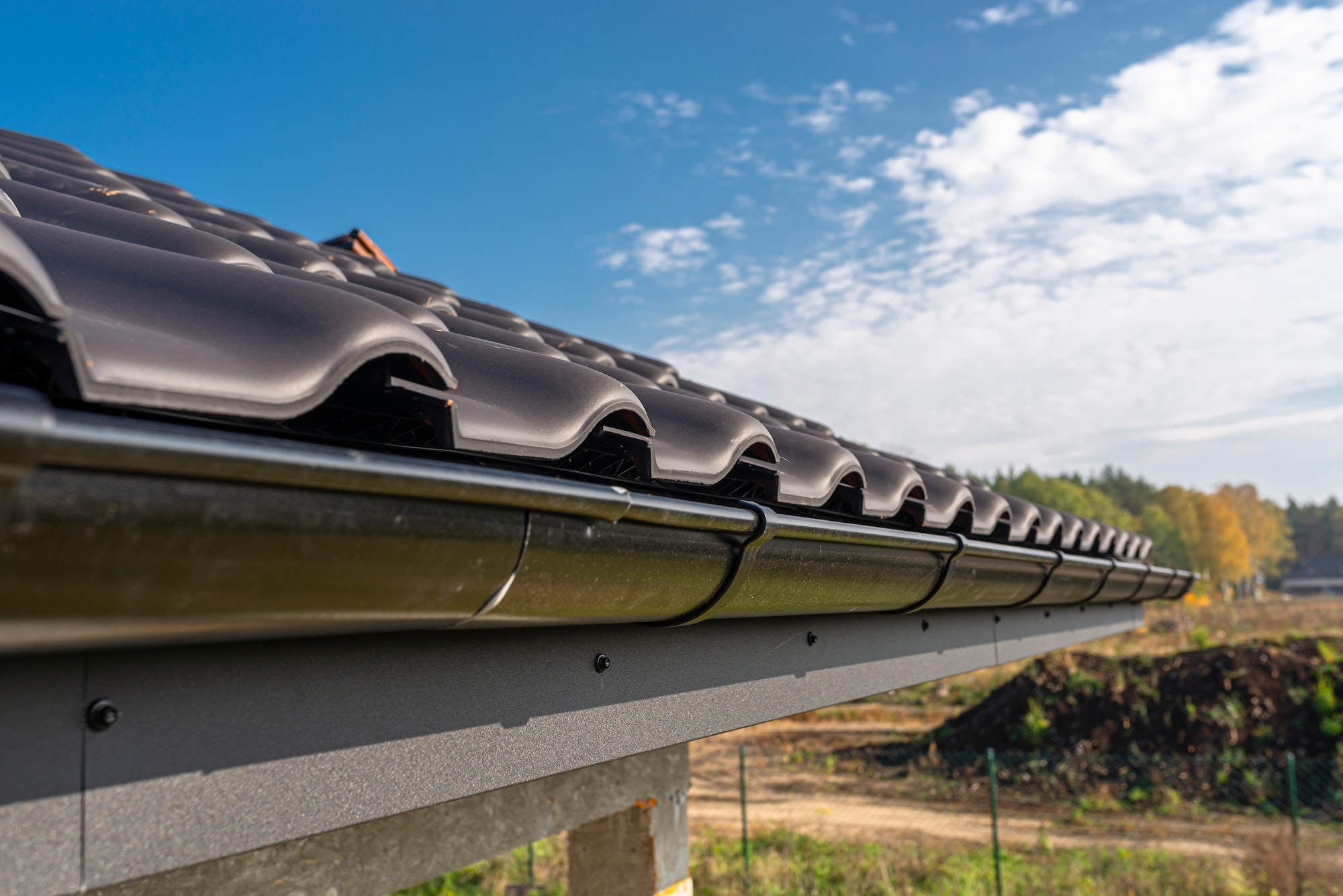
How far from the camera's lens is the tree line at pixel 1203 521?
6481cm

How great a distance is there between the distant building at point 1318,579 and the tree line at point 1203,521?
2.64 m

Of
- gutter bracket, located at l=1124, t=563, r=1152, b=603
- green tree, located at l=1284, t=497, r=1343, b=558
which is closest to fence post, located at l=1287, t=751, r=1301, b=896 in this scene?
gutter bracket, located at l=1124, t=563, r=1152, b=603

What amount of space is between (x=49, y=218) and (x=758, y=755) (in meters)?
18.4

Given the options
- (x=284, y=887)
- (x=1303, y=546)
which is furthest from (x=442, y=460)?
(x=1303, y=546)

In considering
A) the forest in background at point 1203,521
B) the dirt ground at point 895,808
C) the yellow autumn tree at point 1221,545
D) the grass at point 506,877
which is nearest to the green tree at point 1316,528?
the forest in background at point 1203,521

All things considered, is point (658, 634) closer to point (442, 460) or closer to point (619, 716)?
point (619, 716)

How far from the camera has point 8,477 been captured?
67cm

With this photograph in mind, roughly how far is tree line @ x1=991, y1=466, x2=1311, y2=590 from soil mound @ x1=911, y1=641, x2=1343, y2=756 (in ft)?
131

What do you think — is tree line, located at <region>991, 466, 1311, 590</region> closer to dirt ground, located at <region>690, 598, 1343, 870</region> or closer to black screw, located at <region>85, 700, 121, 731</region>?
dirt ground, located at <region>690, 598, 1343, 870</region>

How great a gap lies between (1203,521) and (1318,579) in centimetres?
2671

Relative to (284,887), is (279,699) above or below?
above

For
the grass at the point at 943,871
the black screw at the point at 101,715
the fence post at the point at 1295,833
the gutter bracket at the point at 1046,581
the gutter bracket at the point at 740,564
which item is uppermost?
the gutter bracket at the point at 740,564

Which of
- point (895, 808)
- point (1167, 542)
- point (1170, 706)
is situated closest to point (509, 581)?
point (895, 808)

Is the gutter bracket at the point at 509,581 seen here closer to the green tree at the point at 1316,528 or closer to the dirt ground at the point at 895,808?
the dirt ground at the point at 895,808
